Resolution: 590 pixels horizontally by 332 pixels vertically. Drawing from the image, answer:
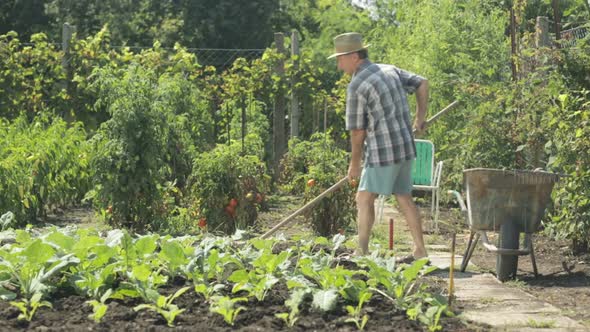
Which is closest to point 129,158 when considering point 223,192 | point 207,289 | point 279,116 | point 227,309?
point 223,192

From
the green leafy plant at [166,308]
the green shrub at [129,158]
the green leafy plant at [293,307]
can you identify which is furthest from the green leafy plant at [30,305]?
the green shrub at [129,158]

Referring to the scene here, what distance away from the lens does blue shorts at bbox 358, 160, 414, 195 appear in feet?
24.2

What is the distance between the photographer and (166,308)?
546 cm

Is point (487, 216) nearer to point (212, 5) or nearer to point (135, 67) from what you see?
point (135, 67)

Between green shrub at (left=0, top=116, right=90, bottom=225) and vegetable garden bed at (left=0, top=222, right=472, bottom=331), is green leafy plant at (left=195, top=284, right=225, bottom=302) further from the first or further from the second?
green shrub at (left=0, top=116, right=90, bottom=225)

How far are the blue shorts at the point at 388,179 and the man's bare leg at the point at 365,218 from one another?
64 millimetres

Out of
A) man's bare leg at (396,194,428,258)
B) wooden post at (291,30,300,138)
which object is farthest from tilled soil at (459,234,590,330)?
wooden post at (291,30,300,138)

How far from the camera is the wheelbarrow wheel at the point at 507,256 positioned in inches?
284

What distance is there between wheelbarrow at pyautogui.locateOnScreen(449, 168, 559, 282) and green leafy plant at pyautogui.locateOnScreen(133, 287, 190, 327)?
2.52 meters

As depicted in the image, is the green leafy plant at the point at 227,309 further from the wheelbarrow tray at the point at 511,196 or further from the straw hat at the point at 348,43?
the straw hat at the point at 348,43

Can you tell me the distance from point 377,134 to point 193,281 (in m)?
1.93

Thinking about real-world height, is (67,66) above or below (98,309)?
above

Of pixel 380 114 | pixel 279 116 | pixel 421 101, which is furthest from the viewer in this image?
pixel 279 116

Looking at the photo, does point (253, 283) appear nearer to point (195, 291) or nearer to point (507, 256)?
point (195, 291)
